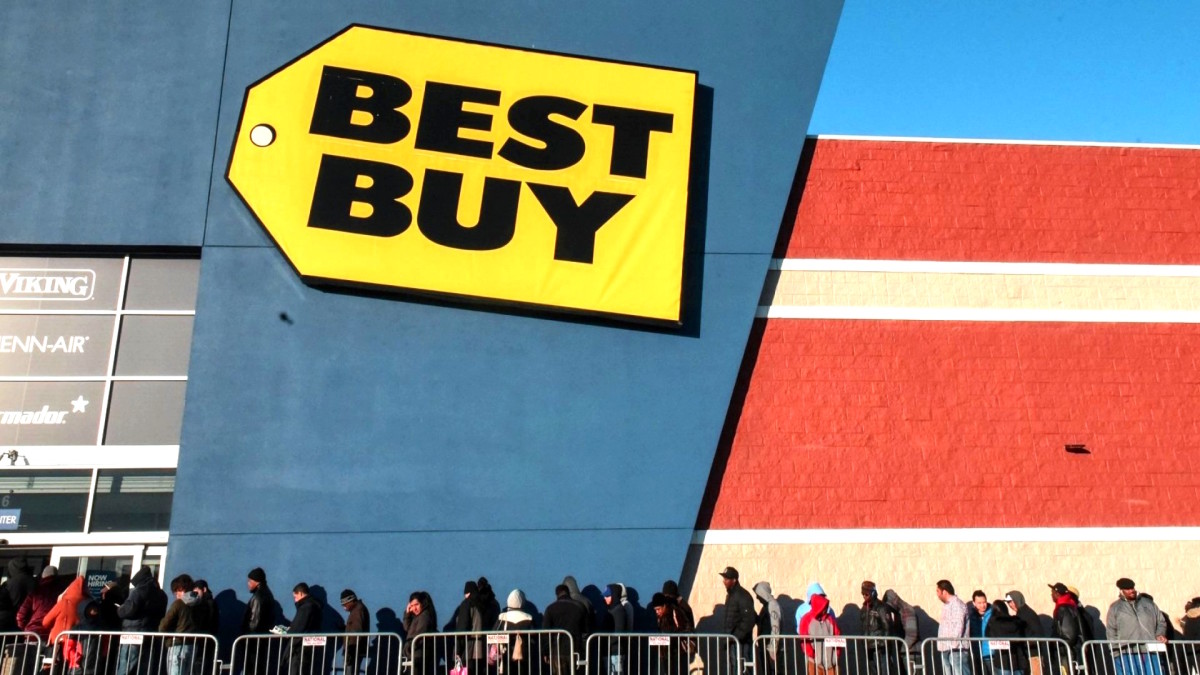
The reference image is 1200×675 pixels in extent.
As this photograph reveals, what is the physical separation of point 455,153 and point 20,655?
8526 mm

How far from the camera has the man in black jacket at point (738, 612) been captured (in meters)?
12.3

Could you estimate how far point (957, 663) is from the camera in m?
12.1

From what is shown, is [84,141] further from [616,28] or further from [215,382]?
[616,28]

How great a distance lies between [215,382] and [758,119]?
29.3 feet

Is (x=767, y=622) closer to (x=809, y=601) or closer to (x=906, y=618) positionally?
(x=809, y=601)

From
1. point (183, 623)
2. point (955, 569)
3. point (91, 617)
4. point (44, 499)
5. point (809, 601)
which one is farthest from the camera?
point (955, 569)

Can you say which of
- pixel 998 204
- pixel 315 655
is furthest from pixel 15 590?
pixel 998 204

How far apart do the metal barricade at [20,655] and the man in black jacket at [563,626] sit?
5433 millimetres

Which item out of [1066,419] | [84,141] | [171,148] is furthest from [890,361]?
[84,141]

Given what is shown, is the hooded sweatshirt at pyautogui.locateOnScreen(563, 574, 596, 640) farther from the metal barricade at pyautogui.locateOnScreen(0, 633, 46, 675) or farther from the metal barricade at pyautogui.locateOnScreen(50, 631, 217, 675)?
the metal barricade at pyautogui.locateOnScreen(0, 633, 46, 675)

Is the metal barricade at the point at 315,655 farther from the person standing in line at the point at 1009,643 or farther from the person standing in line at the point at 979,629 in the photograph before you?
the person standing in line at the point at 1009,643

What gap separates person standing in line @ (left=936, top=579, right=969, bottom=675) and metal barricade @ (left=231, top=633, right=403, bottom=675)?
6.37 meters

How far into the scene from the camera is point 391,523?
13.8 meters

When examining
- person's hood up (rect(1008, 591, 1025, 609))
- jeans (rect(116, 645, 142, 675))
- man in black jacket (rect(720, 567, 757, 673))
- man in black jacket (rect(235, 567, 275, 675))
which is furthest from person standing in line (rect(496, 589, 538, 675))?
person's hood up (rect(1008, 591, 1025, 609))
